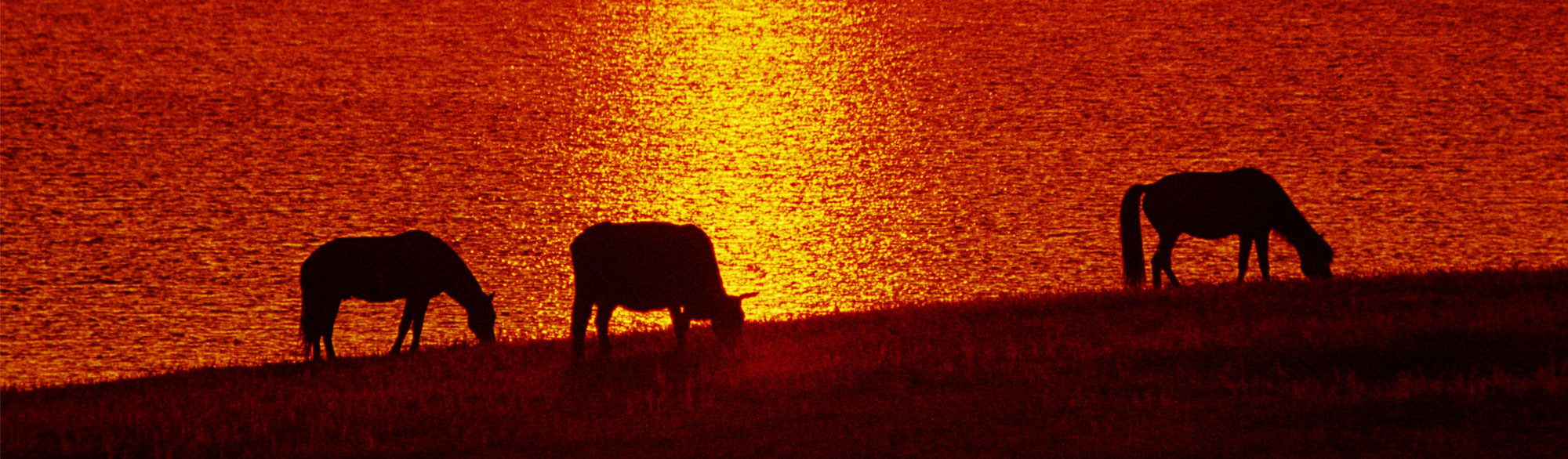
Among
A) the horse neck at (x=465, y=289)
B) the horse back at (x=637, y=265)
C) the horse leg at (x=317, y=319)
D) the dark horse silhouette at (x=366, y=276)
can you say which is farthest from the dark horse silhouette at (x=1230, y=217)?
the horse leg at (x=317, y=319)

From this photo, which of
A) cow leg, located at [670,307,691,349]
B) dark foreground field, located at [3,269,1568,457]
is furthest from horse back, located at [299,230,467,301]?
cow leg, located at [670,307,691,349]

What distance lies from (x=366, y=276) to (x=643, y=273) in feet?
17.6

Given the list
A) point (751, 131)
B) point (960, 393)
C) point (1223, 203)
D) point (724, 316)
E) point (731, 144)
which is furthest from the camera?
point (751, 131)

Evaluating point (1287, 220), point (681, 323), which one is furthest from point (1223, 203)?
point (681, 323)

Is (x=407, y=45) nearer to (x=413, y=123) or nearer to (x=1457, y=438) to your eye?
(x=413, y=123)

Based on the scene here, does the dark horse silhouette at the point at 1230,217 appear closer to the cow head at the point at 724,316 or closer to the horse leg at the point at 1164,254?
the horse leg at the point at 1164,254

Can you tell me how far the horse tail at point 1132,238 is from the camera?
23547 mm

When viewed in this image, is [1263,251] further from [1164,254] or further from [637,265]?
[637,265]

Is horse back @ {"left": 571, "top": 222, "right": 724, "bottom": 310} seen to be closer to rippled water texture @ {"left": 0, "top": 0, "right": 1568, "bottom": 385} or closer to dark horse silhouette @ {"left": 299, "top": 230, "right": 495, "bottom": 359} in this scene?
dark horse silhouette @ {"left": 299, "top": 230, "right": 495, "bottom": 359}

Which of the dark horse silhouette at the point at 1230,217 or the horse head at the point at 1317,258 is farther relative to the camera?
the dark horse silhouette at the point at 1230,217

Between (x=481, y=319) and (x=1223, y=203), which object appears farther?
(x=1223, y=203)

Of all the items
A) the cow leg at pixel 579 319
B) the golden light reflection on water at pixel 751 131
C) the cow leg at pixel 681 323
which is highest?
the cow leg at pixel 579 319

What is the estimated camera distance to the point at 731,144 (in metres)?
92.0

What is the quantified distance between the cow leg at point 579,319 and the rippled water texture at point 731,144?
302 inches
